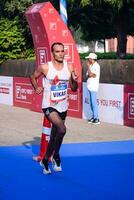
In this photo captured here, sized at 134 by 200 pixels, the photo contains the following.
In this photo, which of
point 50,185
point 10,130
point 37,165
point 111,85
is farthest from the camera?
point 111,85

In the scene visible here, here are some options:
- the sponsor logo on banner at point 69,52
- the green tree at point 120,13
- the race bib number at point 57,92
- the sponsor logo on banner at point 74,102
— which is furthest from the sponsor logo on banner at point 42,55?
the race bib number at point 57,92

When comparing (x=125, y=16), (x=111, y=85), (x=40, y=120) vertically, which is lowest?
(x=40, y=120)

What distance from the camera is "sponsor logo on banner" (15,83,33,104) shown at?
58.7ft

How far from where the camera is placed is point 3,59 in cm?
2197

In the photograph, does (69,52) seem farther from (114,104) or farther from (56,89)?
(56,89)

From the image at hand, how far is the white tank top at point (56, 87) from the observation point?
7480 mm

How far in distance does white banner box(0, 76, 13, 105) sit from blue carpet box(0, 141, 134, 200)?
9334mm

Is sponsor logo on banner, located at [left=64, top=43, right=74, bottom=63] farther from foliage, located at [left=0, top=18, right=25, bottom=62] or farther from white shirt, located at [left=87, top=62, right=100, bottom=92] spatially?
foliage, located at [left=0, top=18, right=25, bottom=62]

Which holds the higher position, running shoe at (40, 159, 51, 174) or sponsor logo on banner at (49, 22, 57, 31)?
sponsor logo on banner at (49, 22, 57, 31)

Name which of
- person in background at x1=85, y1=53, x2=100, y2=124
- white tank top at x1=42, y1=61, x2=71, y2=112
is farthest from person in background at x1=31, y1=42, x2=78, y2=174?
person in background at x1=85, y1=53, x2=100, y2=124

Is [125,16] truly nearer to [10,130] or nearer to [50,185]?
[10,130]

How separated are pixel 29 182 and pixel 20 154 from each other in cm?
218

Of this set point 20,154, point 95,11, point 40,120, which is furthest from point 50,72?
point 95,11

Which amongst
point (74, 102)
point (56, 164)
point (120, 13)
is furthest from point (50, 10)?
point (56, 164)
